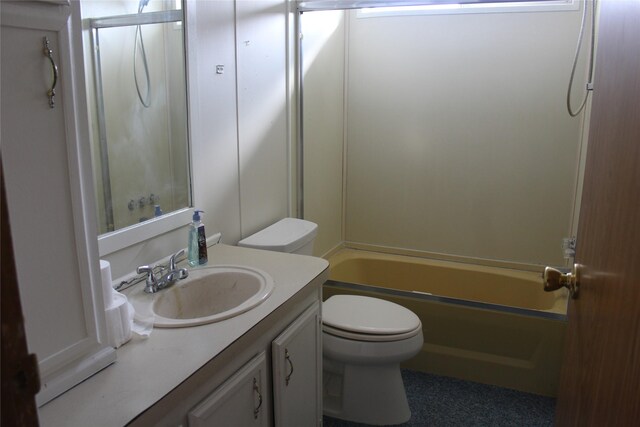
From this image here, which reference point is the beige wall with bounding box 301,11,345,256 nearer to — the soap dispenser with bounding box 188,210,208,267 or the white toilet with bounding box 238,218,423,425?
the white toilet with bounding box 238,218,423,425

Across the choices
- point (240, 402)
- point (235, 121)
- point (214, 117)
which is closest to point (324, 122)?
point (235, 121)

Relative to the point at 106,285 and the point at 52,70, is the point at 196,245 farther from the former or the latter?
the point at 52,70

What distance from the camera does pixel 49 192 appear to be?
99cm

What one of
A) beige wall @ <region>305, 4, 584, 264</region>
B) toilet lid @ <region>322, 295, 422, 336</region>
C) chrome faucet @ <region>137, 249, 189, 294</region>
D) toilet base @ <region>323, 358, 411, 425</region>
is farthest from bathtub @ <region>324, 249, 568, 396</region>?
chrome faucet @ <region>137, 249, 189, 294</region>

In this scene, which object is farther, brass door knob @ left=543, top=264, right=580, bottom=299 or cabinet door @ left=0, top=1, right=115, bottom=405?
brass door knob @ left=543, top=264, right=580, bottom=299

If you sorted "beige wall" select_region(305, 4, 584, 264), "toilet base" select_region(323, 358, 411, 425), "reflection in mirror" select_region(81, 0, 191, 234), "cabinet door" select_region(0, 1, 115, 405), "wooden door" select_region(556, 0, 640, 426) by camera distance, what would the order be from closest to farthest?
"wooden door" select_region(556, 0, 640, 426), "cabinet door" select_region(0, 1, 115, 405), "reflection in mirror" select_region(81, 0, 191, 234), "toilet base" select_region(323, 358, 411, 425), "beige wall" select_region(305, 4, 584, 264)

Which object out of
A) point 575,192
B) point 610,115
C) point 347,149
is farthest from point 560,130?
point 610,115

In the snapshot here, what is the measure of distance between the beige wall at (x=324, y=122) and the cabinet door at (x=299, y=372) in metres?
1.15

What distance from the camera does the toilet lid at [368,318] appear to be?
84.4 inches

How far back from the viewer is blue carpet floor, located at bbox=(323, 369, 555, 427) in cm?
228

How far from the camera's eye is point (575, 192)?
2.93 m

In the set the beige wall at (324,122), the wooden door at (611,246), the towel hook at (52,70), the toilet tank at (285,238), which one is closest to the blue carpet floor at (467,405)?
the toilet tank at (285,238)

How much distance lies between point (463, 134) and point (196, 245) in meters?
1.92

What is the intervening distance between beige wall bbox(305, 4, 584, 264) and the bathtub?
0.65 feet
